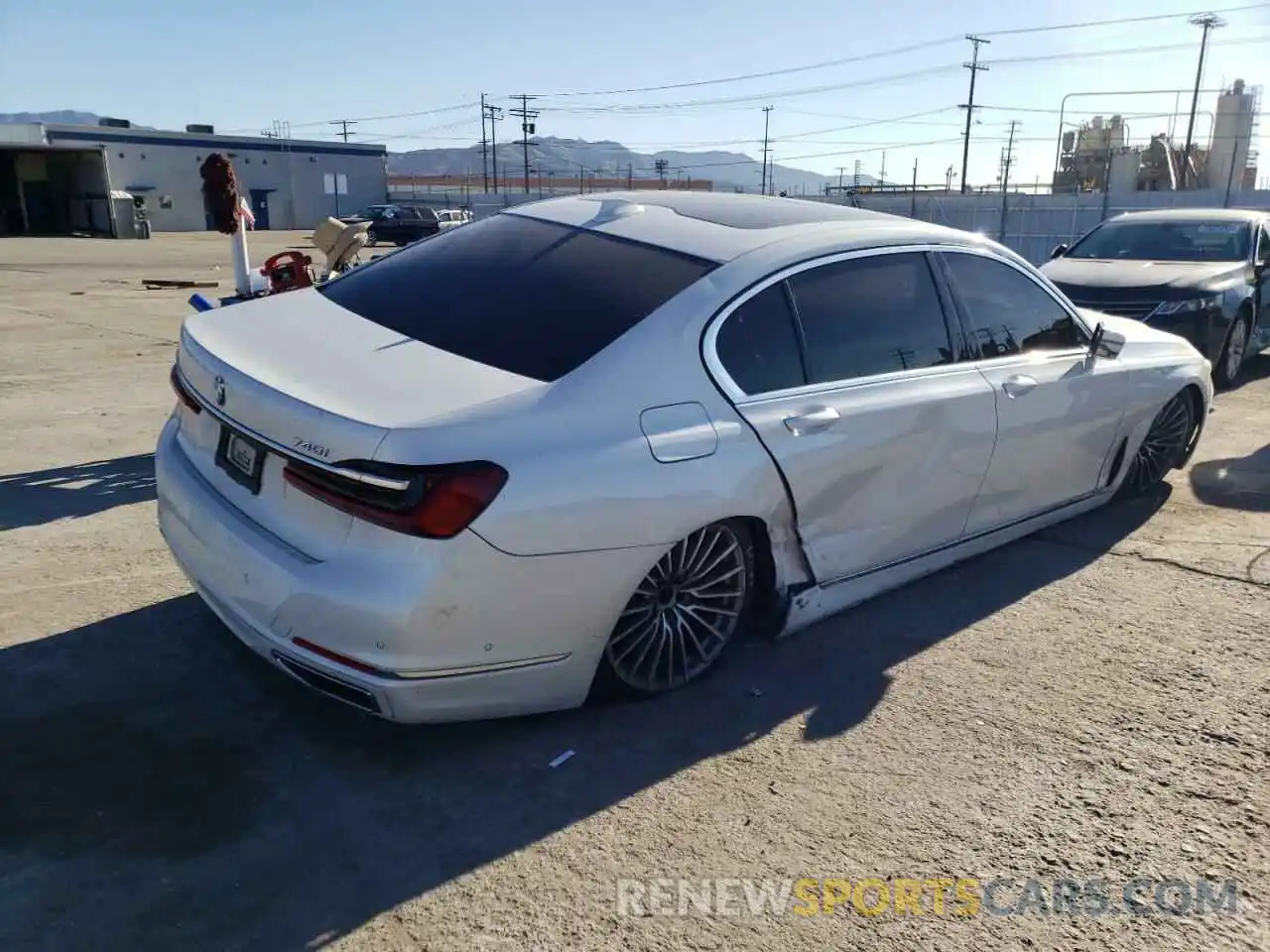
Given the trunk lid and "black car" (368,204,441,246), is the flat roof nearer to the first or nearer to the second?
"black car" (368,204,441,246)

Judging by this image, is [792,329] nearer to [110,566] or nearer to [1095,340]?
[1095,340]

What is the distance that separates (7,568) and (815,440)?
11.6 feet

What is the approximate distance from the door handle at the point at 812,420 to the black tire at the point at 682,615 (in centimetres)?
39

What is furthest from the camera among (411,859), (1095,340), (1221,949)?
(1095,340)

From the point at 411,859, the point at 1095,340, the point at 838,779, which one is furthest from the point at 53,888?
the point at 1095,340

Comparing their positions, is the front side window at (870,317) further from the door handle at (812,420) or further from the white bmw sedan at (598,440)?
the door handle at (812,420)

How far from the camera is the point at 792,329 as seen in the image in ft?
11.4

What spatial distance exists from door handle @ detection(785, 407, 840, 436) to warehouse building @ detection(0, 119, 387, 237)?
34.5 metres

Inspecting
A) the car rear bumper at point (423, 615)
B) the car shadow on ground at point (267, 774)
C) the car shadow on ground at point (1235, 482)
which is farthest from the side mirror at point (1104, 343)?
the car rear bumper at point (423, 615)

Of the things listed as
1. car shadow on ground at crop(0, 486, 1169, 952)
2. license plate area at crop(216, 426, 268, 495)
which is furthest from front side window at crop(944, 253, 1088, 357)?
license plate area at crop(216, 426, 268, 495)

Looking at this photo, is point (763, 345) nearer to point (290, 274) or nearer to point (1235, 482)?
point (1235, 482)

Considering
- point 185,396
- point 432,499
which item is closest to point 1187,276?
point 432,499

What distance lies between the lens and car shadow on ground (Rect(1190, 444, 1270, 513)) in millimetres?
5590

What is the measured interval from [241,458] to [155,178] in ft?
189
